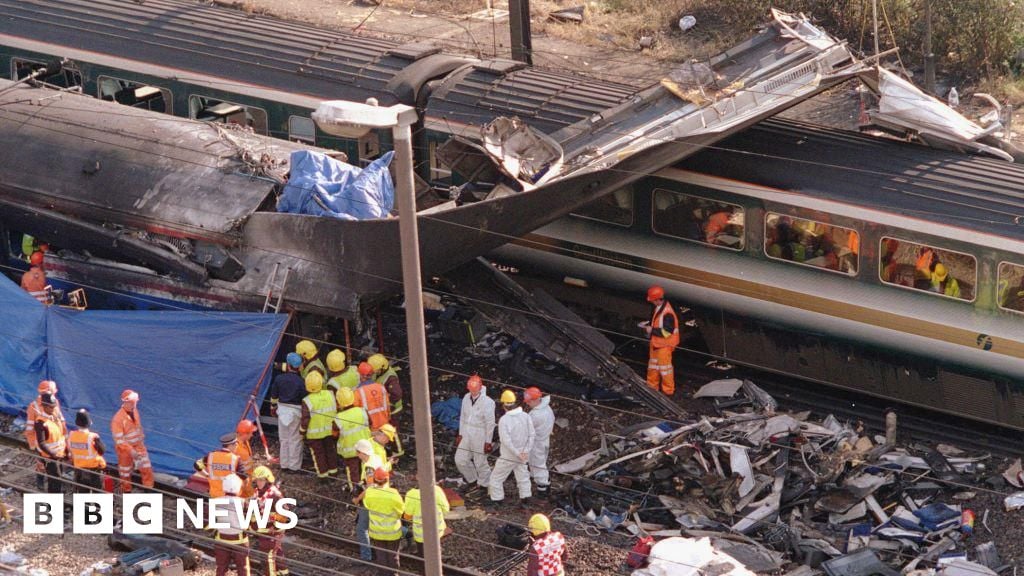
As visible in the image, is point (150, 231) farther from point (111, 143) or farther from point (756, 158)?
point (756, 158)

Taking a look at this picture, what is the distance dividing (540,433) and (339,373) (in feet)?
7.98

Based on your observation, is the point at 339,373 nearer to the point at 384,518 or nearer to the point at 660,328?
the point at 384,518

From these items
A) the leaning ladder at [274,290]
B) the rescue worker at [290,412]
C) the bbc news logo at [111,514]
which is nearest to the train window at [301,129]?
the leaning ladder at [274,290]

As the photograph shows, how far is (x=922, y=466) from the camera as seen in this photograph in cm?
1586

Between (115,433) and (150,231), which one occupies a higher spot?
(150,231)

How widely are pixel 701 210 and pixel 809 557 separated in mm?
4938

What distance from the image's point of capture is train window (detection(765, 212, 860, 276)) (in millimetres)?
16859

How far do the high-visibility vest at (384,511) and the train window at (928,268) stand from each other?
614 centimetres

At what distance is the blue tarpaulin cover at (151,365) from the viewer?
16.8m

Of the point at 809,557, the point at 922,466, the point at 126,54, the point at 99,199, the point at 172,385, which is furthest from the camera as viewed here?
the point at 126,54

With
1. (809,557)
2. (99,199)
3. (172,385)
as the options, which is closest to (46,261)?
(99,199)

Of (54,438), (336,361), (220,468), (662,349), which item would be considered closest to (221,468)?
(220,468)

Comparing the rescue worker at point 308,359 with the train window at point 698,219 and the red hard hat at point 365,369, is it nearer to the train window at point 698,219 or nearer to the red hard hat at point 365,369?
the red hard hat at point 365,369

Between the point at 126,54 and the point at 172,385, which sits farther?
the point at 126,54
